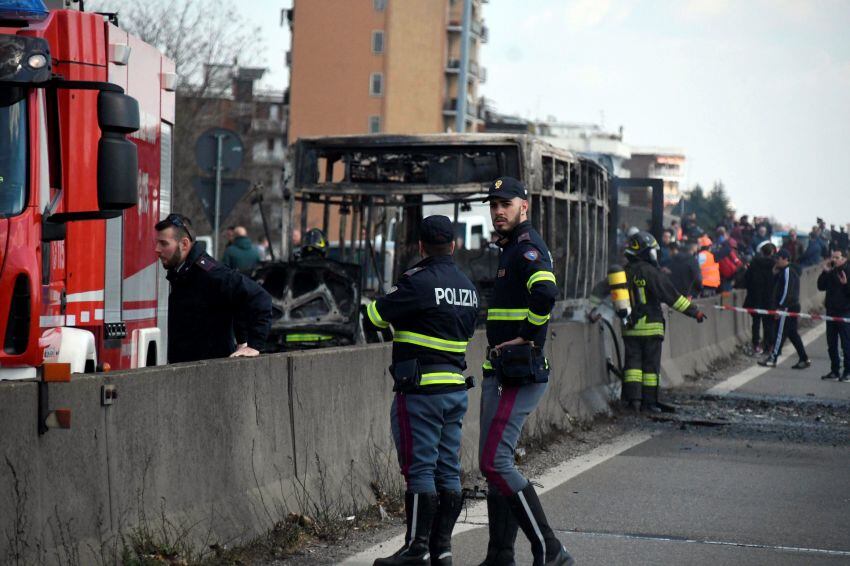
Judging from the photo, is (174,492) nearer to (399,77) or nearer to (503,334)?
(503,334)

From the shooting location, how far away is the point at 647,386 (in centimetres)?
1714

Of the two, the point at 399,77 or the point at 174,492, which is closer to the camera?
the point at 174,492

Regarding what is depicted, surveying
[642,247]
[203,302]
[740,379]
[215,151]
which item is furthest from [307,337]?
[203,302]

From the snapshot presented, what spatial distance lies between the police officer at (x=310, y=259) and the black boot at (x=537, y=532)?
9.16 meters

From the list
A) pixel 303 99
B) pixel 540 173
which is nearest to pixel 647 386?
pixel 540 173

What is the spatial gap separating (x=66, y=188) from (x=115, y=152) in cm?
72

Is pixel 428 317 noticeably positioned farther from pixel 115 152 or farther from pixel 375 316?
pixel 115 152

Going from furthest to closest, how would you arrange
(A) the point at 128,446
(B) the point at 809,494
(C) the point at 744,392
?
1. (C) the point at 744,392
2. (B) the point at 809,494
3. (A) the point at 128,446

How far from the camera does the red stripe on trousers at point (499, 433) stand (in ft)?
26.0

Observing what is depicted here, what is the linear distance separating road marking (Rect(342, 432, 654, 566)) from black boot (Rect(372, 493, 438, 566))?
33 centimetres

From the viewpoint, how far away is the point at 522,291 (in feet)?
26.2

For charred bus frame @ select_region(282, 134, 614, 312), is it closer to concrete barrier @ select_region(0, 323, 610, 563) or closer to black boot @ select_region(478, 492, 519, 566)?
concrete barrier @ select_region(0, 323, 610, 563)

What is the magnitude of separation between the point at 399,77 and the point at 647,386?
89.5 m

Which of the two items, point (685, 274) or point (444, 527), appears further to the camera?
point (685, 274)
